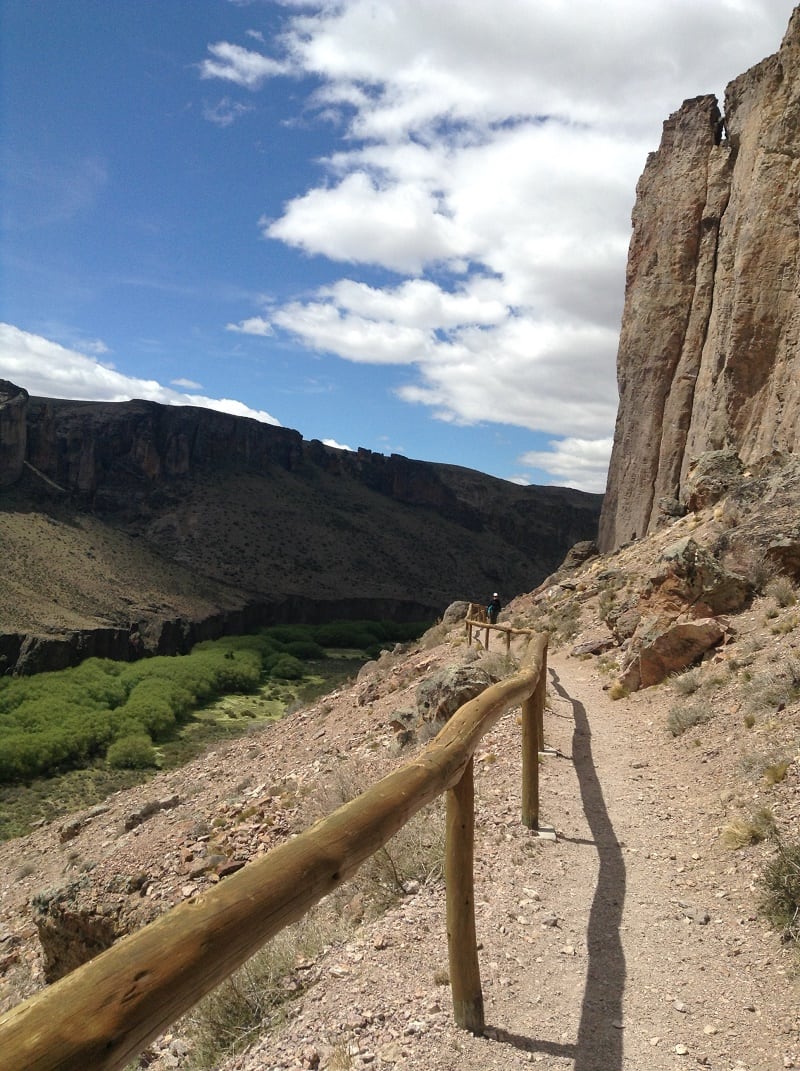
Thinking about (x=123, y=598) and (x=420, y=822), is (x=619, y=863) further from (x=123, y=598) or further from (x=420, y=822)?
(x=123, y=598)

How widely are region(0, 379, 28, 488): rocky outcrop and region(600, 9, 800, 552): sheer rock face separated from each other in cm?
6051

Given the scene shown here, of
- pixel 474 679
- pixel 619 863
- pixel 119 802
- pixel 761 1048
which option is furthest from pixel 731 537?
pixel 119 802

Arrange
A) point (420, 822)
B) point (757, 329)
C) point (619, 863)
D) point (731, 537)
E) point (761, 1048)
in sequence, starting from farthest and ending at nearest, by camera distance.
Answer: point (757, 329), point (731, 537), point (420, 822), point (619, 863), point (761, 1048)

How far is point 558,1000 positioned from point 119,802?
15732 mm

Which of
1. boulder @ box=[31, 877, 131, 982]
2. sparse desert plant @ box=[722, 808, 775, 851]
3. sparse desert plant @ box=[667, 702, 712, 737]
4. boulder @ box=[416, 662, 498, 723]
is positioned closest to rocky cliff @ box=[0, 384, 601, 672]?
boulder @ box=[31, 877, 131, 982]

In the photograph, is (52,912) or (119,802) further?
(119,802)

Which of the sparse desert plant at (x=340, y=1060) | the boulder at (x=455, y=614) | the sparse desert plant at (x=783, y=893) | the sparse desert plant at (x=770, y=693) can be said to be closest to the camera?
the sparse desert plant at (x=340, y=1060)

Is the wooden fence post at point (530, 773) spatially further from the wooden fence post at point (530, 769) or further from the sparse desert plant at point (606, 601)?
the sparse desert plant at point (606, 601)

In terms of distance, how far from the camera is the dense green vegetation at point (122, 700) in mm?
32562

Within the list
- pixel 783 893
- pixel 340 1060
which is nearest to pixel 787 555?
pixel 783 893

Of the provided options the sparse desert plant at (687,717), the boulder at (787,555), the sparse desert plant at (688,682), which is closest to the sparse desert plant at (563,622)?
the boulder at (787,555)

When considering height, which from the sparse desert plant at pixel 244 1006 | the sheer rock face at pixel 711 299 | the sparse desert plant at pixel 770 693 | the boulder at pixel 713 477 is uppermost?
the sheer rock face at pixel 711 299

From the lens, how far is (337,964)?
4.23 metres

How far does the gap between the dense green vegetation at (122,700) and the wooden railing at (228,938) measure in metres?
A: 31.9
